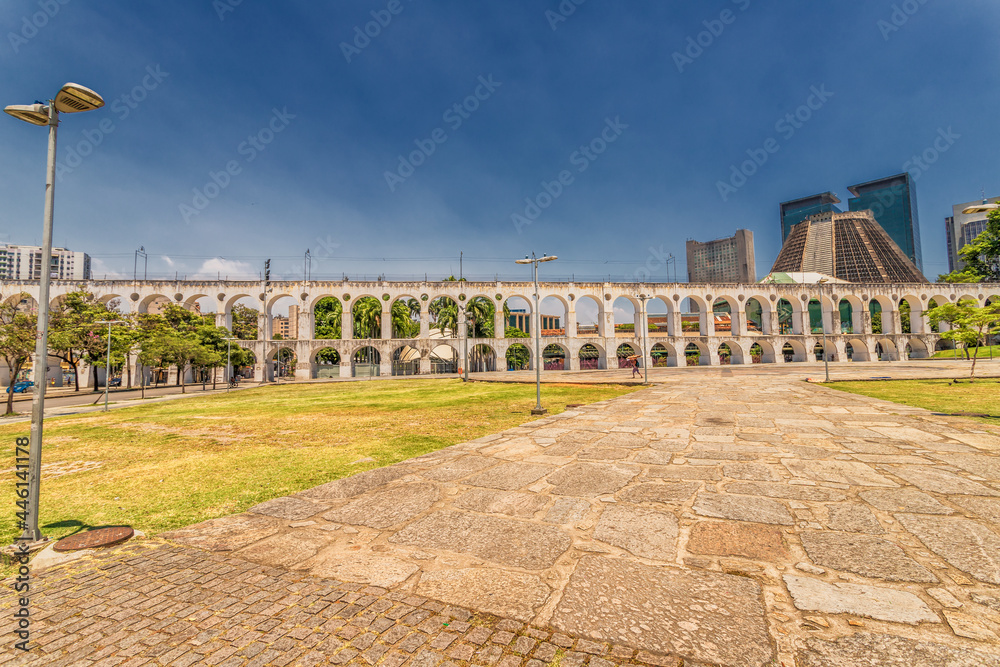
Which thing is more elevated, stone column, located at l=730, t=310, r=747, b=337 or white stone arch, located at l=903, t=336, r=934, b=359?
stone column, located at l=730, t=310, r=747, b=337

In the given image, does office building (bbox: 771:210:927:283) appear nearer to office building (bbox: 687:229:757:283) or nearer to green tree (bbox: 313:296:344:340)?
office building (bbox: 687:229:757:283)

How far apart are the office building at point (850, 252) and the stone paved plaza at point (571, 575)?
115 meters

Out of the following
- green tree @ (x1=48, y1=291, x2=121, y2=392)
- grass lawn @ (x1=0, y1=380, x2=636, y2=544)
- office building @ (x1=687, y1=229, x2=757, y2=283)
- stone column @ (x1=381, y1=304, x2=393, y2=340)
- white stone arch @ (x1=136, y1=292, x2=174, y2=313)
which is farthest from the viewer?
office building @ (x1=687, y1=229, x2=757, y2=283)

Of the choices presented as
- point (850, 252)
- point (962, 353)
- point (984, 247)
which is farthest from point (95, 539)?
→ point (850, 252)

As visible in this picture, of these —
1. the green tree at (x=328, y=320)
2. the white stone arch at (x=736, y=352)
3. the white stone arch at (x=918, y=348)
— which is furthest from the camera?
the green tree at (x=328, y=320)

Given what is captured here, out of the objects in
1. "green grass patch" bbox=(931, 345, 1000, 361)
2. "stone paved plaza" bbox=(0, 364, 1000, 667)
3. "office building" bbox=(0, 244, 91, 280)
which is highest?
"office building" bbox=(0, 244, 91, 280)

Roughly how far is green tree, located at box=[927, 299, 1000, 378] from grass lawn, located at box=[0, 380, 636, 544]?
558 inches

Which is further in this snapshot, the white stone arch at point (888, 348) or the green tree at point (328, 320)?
the green tree at point (328, 320)

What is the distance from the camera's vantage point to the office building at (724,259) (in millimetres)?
171375

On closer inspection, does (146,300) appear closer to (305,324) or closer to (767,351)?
(305,324)

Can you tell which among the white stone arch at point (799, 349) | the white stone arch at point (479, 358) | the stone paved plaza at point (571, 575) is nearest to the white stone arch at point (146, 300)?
the white stone arch at point (479, 358)

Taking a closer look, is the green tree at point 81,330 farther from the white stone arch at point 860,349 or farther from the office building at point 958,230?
the office building at point 958,230

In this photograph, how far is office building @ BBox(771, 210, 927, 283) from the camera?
91.5m

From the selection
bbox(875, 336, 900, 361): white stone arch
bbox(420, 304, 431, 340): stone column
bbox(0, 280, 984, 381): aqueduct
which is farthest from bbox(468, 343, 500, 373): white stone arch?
bbox(875, 336, 900, 361): white stone arch
